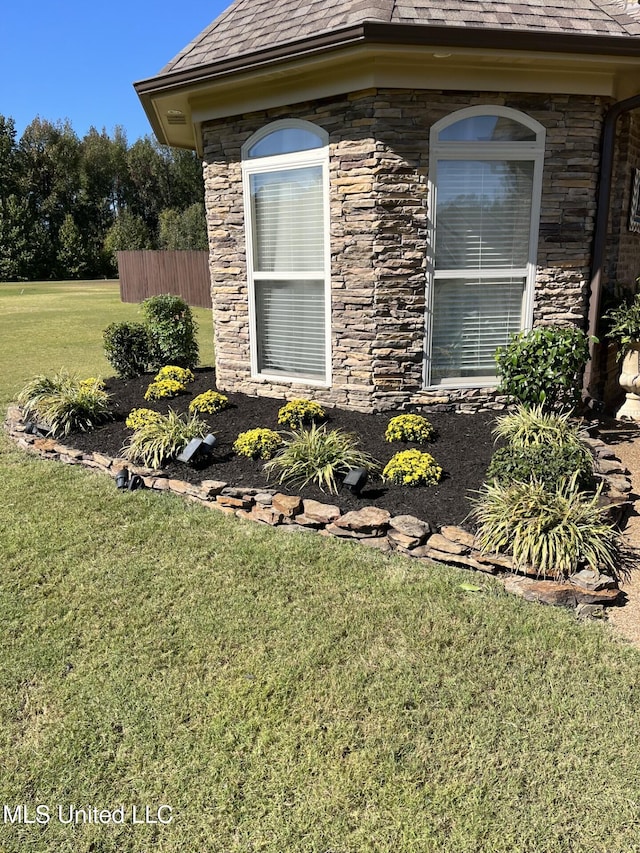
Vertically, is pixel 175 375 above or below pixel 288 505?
above

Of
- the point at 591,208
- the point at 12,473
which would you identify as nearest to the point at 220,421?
the point at 12,473

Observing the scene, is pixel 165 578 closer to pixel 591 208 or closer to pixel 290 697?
pixel 290 697

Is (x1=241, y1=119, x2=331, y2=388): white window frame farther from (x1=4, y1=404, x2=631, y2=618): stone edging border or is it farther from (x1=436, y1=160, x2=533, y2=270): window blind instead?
(x1=4, y1=404, x2=631, y2=618): stone edging border

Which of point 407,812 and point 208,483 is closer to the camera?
point 407,812

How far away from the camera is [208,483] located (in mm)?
4719

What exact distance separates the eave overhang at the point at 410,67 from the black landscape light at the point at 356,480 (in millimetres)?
3403

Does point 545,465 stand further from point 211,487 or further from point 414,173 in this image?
point 414,173

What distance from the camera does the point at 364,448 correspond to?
17.1 feet

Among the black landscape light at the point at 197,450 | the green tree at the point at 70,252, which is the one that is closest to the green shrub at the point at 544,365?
the black landscape light at the point at 197,450

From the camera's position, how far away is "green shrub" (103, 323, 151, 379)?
27.4 ft

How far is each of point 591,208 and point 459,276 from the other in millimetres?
1479

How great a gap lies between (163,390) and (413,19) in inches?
174

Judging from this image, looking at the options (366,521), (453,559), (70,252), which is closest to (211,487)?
(366,521)

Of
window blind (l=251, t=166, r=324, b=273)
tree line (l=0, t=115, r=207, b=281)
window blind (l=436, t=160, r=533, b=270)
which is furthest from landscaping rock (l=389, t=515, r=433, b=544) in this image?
tree line (l=0, t=115, r=207, b=281)
